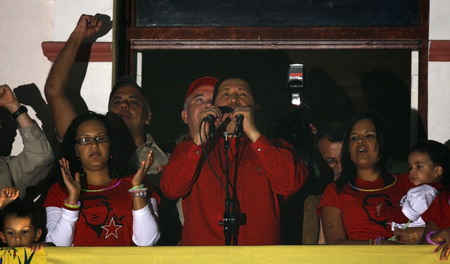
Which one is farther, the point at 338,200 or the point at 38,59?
the point at 38,59

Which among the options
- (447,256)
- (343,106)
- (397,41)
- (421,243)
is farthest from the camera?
(343,106)

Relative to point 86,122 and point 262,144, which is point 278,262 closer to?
point 262,144

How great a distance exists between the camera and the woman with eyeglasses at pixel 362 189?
602 cm

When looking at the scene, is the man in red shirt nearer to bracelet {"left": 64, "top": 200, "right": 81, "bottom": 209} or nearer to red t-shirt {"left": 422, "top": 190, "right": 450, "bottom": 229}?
bracelet {"left": 64, "top": 200, "right": 81, "bottom": 209}

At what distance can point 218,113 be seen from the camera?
6.01 m

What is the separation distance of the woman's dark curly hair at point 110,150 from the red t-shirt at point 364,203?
4.30ft

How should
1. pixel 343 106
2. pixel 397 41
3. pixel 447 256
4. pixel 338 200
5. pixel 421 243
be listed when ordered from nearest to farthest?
pixel 447 256 < pixel 421 243 < pixel 338 200 < pixel 397 41 < pixel 343 106

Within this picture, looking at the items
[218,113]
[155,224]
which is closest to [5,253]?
[155,224]

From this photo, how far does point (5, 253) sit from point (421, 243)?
2.41 metres

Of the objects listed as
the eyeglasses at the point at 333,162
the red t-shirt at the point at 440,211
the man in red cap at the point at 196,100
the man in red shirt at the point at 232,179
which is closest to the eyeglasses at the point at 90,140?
the man in red shirt at the point at 232,179

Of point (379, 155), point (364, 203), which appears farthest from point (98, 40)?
point (364, 203)

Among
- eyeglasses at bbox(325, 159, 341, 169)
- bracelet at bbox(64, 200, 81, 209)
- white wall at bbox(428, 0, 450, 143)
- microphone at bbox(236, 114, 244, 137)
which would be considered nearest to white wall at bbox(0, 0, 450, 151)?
white wall at bbox(428, 0, 450, 143)

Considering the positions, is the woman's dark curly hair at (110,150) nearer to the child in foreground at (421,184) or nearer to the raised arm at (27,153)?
the raised arm at (27,153)

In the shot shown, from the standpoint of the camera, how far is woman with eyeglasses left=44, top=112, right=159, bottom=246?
19.3 ft
